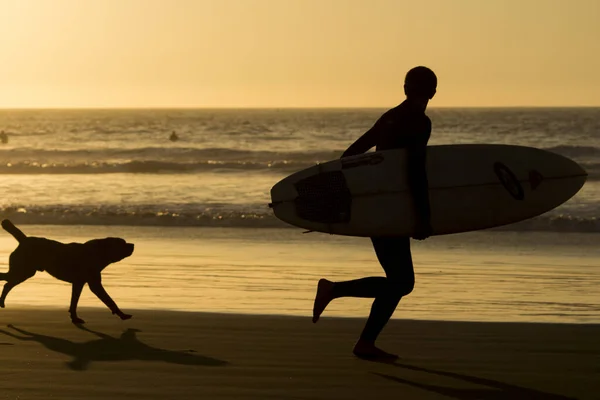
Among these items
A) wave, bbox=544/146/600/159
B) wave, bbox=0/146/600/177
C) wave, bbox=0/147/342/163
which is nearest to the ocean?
wave, bbox=0/146/600/177

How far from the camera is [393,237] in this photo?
5.77 meters

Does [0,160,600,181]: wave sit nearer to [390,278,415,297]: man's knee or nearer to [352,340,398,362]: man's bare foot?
[352,340,398,362]: man's bare foot

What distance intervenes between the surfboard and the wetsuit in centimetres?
25

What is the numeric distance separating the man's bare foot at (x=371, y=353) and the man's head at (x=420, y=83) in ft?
4.49

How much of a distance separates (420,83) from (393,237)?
0.83 m

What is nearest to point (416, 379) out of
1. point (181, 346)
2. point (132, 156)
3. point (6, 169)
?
point (181, 346)

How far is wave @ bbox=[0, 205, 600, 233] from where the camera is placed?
17125mm

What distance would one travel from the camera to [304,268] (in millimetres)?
11391

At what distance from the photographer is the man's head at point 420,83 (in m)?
5.82

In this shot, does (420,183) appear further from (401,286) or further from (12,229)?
(12,229)

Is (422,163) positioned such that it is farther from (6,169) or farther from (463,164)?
(6,169)

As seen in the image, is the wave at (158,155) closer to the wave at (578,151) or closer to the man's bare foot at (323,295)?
the wave at (578,151)

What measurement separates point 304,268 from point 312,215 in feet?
16.2

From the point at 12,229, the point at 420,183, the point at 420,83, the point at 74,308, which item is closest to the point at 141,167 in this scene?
the point at 12,229
